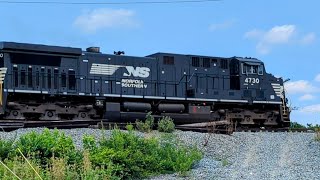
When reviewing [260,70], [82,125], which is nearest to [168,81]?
[260,70]

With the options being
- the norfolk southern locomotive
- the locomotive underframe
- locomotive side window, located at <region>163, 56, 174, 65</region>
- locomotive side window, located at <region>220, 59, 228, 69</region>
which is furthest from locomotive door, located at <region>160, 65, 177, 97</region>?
locomotive side window, located at <region>220, 59, 228, 69</region>

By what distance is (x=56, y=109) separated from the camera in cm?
1716

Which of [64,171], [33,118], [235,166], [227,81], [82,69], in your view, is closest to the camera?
[64,171]

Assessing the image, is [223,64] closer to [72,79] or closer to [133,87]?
[133,87]

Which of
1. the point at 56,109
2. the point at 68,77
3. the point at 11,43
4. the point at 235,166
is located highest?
the point at 11,43

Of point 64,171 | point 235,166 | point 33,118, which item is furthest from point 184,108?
point 64,171

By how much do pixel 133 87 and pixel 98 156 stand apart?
10821 mm

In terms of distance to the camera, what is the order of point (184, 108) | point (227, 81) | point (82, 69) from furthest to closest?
1. point (227, 81)
2. point (184, 108)
3. point (82, 69)

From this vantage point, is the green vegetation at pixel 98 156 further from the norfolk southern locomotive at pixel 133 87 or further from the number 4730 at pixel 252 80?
the number 4730 at pixel 252 80

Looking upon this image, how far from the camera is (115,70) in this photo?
1905cm

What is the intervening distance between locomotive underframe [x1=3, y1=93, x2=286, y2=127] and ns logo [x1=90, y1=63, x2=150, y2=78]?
1053mm

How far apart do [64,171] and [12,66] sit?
1114 cm

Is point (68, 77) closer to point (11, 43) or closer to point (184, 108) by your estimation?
point (11, 43)

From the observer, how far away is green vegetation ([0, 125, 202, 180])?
724 cm
